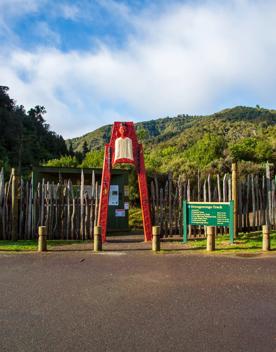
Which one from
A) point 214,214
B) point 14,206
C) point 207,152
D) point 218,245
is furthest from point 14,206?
point 207,152

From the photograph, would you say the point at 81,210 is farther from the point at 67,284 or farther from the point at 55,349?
the point at 55,349

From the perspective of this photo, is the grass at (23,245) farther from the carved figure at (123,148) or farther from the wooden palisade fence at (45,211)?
the carved figure at (123,148)

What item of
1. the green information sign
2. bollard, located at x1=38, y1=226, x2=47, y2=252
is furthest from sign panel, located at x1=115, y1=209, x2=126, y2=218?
bollard, located at x1=38, y1=226, x2=47, y2=252

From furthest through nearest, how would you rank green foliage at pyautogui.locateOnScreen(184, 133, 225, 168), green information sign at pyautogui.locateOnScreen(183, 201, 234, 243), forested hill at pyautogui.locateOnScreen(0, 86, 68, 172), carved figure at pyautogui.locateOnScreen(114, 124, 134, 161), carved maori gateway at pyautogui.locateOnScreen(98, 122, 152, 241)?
forested hill at pyautogui.locateOnScreen(0, 86, 68, 172), green foliage at pyautogui.locateOnScreen(184, 133, 225, 168), carved figure at pyautogui.locateOnScreen(114, 124, 134, 161), carved maori gateway at pyautogui.locateOnScreen(98, 122, 152, 241), green information sign at pyautogui.locateOnScreen(183, 201, 234, 243)

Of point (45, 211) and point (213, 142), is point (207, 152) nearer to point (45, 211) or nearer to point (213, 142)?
point (213, 142)

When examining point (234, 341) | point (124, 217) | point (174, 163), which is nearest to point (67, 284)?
point (234, 341)

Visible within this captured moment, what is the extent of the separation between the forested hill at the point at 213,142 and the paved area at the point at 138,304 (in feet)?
61.8

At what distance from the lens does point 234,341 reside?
4.04 meters

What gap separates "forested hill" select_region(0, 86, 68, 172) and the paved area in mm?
31092

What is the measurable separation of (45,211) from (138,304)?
7362 mm

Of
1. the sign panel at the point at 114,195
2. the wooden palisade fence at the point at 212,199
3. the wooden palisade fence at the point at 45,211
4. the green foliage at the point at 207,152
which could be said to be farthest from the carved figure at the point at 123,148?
the green foliage at the point at 207,152

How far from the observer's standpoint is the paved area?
405 cm

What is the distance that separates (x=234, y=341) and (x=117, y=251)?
6136 millimetres

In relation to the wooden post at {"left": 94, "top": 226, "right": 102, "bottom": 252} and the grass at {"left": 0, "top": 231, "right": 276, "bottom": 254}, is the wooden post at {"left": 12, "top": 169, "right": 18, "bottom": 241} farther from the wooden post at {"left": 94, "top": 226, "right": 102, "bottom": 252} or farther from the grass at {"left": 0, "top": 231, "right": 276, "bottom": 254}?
the wooden post at {"left": 94, "top": 226, "right": 102, "bottom": 252}
